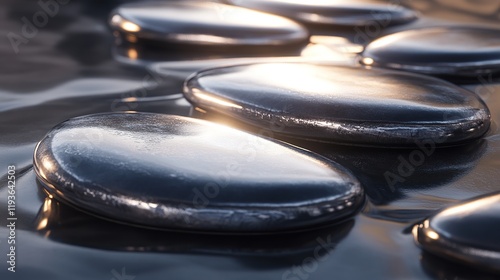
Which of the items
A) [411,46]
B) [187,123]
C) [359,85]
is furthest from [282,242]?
[411,46]

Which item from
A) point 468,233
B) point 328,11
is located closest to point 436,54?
point 328,11

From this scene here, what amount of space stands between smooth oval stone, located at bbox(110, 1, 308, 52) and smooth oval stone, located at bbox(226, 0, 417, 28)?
0.09 m

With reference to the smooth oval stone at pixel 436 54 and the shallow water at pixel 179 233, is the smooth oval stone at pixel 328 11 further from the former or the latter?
the shallow water at pixel 179 233

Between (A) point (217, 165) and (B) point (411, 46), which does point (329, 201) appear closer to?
(A) point (217, 165)

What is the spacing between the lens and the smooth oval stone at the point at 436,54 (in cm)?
105

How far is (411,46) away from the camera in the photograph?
1088 mm

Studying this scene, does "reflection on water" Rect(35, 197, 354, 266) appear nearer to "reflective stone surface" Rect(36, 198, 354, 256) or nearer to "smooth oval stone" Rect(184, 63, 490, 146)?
"reflective stone surface" Rect(36, 198, 354, 256)

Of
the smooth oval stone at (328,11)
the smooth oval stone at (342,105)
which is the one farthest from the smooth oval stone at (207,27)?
the smooth oval stone at (342,105)

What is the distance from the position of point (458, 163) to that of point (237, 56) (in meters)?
0.45

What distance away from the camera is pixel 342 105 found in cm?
79

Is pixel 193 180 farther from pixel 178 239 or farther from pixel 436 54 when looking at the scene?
pixel 436 54

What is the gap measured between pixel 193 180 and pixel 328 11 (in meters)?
0.78

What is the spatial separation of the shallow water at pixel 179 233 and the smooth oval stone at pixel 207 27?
95 mm

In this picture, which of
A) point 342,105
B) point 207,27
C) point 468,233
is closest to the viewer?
point 468,233
